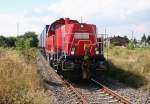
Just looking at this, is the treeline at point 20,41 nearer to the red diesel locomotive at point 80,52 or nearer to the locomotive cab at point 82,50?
the red diesel locomotive at point 80,52

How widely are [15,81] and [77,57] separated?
6.37 metres

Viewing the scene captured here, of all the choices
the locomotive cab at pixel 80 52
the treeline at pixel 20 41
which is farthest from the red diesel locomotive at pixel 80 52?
the treeline at pixel 20 41

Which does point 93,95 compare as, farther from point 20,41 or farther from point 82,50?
point 20,41

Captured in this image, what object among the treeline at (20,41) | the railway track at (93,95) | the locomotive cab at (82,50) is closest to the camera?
the railway track at (93,95)

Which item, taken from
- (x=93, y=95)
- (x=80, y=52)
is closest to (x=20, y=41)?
(x=80, y=52)

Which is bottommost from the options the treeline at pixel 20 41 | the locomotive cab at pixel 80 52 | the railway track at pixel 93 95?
the railway track at pixel 93 95

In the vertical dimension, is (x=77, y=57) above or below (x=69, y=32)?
below

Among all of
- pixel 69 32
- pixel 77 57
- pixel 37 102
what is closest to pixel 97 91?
pixel 77 57

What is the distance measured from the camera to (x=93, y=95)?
1455 centimetres

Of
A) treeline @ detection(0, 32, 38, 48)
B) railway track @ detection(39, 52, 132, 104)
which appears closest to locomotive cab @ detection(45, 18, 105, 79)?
railway track @ detection(39, 52, 132, 104)

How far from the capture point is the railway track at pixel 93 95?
1290 cm

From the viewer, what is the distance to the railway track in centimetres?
1290

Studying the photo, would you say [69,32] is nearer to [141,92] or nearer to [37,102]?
[141,92]

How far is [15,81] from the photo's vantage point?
39.5 ft
